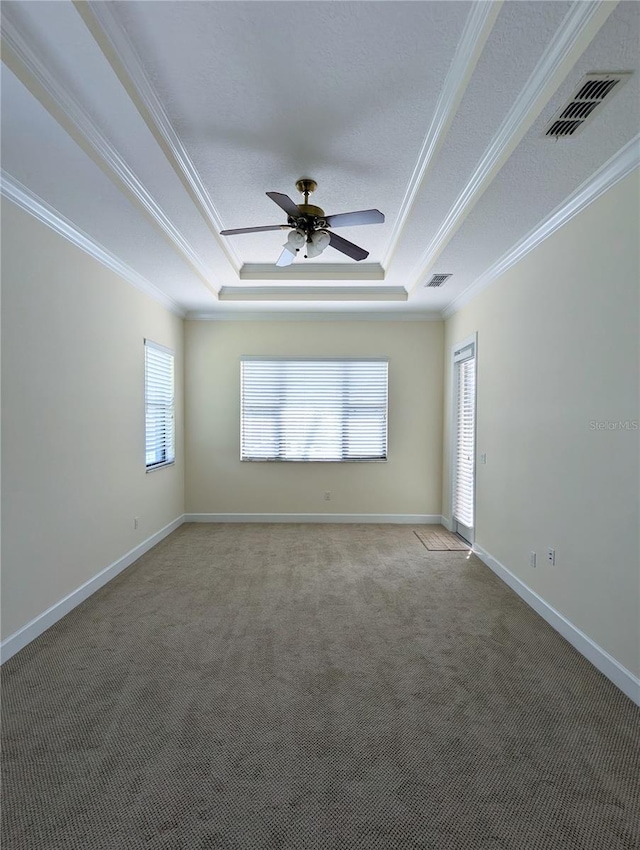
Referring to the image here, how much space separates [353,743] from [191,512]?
462 cm

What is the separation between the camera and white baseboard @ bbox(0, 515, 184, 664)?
277 cm

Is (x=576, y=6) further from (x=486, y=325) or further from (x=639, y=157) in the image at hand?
(x=486, y=325)

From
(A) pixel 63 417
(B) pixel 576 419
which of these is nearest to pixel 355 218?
(B) pixel 576 419

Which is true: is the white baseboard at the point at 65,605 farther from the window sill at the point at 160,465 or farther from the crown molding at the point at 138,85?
the crown molding at the point at 138,85

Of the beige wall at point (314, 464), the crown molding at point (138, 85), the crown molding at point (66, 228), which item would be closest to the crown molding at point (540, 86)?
the crown molding at point (138, 85)

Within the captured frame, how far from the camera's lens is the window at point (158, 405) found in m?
5.00

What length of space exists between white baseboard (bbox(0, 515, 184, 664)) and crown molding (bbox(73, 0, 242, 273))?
9.92 ft

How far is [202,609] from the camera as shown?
351 centimetres

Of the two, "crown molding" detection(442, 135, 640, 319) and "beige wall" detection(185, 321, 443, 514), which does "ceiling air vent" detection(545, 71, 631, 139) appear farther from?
"beige wall" detection(185, 321, 443, 514)

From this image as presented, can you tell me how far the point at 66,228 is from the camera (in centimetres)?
328

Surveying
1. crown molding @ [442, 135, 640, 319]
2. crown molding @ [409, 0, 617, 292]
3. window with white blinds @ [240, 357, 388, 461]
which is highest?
crown molding @ [409, 0, 617, 292]

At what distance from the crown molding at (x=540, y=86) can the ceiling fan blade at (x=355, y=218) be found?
643 millimetres

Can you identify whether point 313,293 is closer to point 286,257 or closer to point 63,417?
point 286,257

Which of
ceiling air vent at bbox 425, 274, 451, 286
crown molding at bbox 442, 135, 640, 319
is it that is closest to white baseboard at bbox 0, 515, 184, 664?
ceiling air vent at bbox 425, 274, 451, 286
